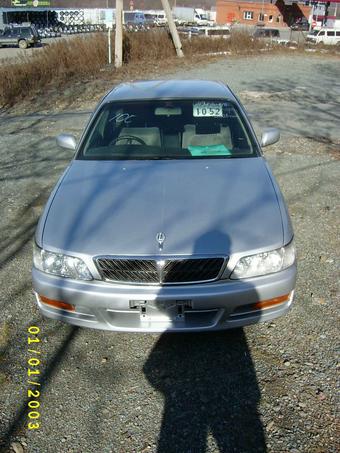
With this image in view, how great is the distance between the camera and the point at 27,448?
2.33 meters

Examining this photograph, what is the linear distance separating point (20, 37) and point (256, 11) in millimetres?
35108

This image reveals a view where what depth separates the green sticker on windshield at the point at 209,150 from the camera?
3.76 m

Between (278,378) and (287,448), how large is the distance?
1.63 feet

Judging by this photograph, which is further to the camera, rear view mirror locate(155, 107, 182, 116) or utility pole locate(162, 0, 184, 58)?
utility pole locate(162, 0, 184, 58)

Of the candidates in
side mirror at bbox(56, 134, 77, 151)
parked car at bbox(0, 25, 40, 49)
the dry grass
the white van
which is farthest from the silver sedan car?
parked car at bbox(0, 25, 40, 49)

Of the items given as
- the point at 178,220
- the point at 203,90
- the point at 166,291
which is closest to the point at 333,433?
the point at 166,291

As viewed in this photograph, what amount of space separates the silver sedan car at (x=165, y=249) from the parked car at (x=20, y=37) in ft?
134

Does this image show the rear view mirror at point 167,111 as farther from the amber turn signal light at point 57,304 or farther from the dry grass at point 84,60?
the dry grass at point 84,60

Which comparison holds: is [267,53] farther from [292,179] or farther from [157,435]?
[157,435]

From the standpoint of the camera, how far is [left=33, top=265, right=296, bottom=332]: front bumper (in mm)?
2598

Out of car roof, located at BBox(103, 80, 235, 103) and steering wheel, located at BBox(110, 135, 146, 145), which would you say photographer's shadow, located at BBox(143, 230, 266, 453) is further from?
car roof, located at BBox(103, 80, 235, 103)

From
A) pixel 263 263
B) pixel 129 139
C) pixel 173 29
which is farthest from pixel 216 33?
pixel 263 263

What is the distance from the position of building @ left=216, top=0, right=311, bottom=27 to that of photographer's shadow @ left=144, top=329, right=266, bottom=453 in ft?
205
